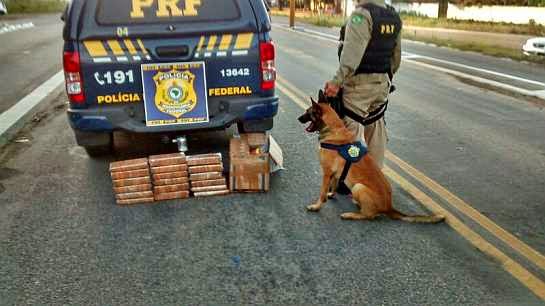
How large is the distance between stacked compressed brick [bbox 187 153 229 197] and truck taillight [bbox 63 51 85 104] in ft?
4.21

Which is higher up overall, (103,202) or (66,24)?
(66,24)

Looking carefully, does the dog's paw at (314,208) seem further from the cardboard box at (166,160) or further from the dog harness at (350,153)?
the cardboard box at (166,160)

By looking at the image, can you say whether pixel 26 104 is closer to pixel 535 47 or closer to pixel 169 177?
pixel 169 177

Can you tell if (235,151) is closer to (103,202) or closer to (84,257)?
(103,202)

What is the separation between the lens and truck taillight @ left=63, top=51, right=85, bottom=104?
5.24 metres

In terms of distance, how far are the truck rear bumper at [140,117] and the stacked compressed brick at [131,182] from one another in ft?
2.07

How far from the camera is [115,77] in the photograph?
537 centimetres

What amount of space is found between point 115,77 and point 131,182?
110 cm

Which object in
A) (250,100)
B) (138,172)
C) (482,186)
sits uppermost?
(250,100)

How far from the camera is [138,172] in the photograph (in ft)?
16.3

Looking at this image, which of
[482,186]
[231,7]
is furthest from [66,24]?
[482,186]

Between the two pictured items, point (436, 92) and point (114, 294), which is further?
point (436, 92)

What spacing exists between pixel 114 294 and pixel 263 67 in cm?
297

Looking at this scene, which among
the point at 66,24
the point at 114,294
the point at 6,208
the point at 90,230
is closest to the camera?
the point at 114,294
